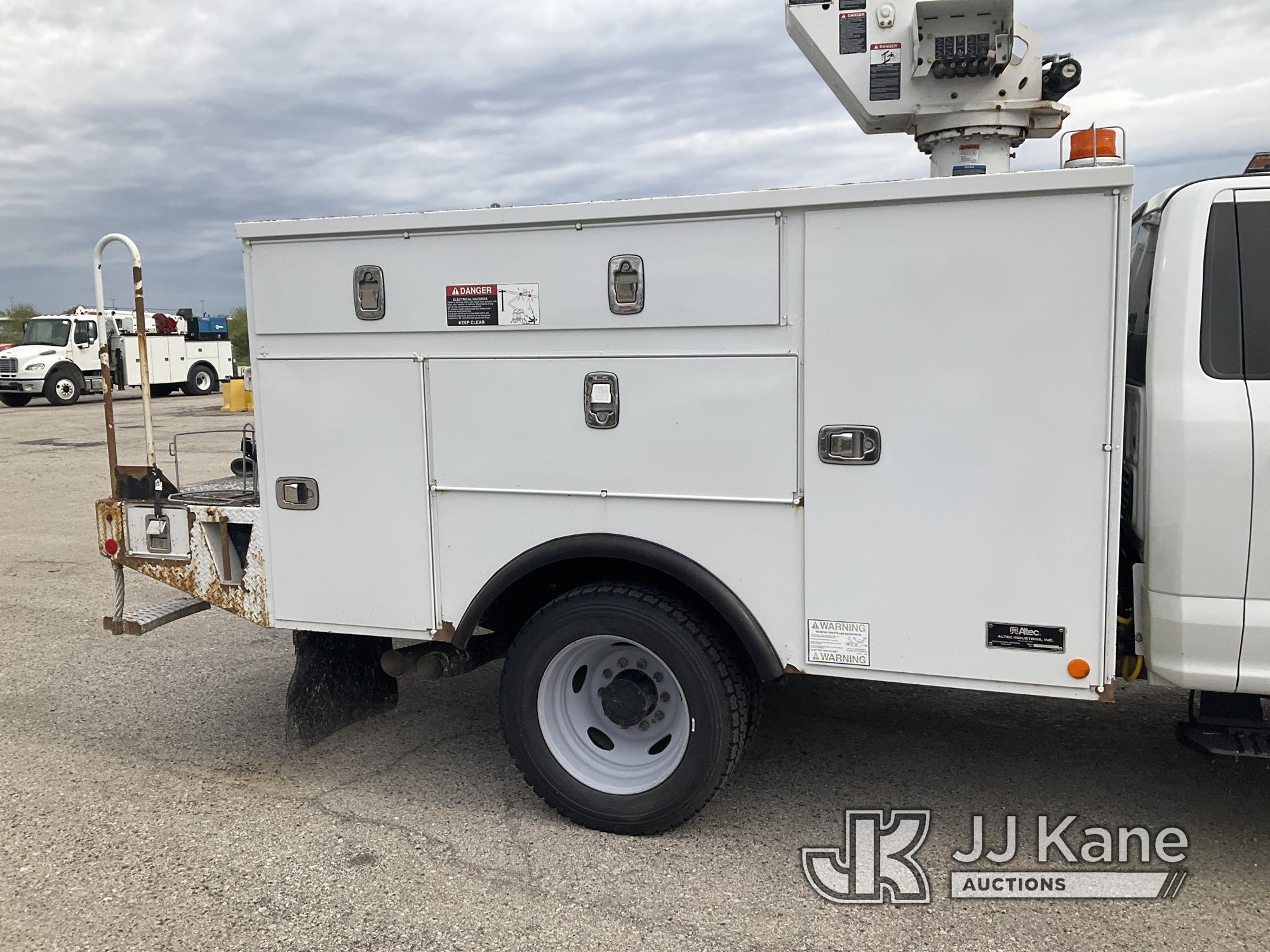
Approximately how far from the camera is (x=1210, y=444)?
3.20m

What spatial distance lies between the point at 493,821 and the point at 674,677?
938 mm

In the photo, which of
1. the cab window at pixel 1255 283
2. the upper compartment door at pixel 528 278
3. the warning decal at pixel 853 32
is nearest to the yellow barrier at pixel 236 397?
the upper compartment door at pixel 528 278

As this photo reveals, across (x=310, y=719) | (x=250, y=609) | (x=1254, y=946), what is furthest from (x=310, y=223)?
(x=1254, y=946)

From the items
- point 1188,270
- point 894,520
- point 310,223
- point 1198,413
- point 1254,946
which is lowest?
point 1254,946

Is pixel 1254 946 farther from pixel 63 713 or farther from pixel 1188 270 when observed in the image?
pixel 63 713

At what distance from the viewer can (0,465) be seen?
1552cm

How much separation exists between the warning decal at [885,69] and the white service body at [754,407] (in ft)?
3.54

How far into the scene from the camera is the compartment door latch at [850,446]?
11.3 feet

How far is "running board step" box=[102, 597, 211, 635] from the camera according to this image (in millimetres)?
4684

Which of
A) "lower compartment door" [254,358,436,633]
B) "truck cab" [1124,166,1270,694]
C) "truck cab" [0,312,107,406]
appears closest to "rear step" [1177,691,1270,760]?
"truck cab" [1124,166,1270,694]

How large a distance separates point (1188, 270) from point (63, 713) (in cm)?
524

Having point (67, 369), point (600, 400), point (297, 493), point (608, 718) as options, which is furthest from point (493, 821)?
point (67, 369)

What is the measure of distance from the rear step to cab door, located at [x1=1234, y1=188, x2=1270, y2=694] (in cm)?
19

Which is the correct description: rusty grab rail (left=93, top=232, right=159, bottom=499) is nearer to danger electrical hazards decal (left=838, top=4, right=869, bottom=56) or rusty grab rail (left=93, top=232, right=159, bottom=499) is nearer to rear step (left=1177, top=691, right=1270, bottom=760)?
danger electrical hazards decal (left=838, top=4, right=869, bottom=56)
